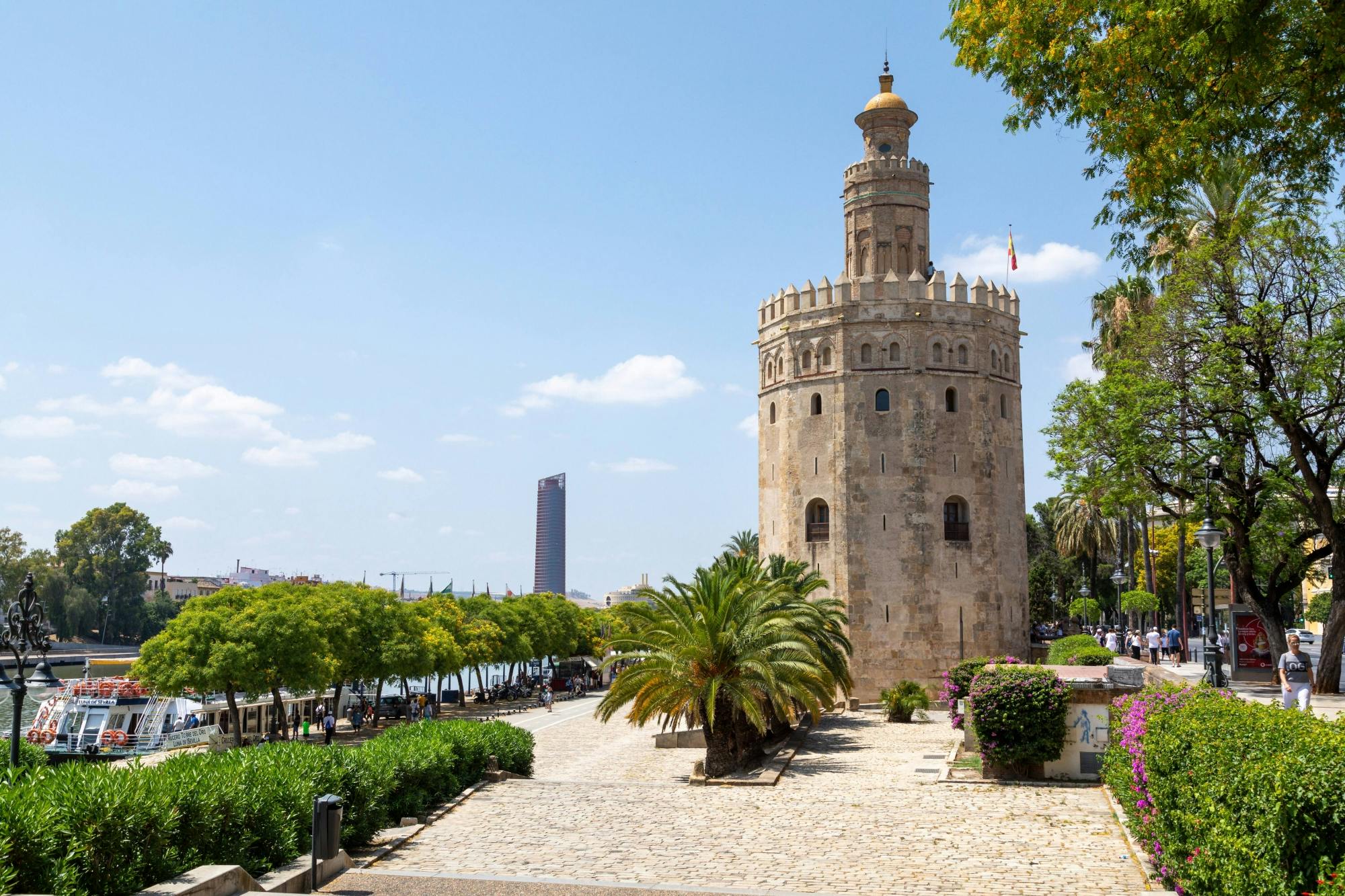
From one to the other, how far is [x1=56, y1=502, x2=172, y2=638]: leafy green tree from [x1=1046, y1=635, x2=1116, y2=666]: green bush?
99276 millimetres

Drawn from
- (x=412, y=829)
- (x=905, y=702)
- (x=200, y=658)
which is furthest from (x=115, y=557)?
(x=412, y=829)

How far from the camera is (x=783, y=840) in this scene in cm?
1167

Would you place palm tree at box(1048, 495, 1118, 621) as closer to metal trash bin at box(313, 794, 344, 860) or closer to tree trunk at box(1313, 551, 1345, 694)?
tree trunk at box(1313, 551, 1345, 694)

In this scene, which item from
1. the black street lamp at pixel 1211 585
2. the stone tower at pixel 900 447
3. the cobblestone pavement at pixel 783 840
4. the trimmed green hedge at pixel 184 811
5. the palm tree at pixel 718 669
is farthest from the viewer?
the stone tower at pixel 900 447

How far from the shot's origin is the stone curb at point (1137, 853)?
29.5 feet

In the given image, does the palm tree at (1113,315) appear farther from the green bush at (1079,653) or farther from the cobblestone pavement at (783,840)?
the cobblestone pavement at (783,840)

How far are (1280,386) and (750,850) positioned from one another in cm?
1321

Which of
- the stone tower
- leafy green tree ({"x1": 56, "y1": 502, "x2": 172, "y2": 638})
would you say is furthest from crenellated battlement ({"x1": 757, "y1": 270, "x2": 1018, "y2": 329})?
leafy green tree ({"x1": 56, "y1": 502, "x2": 172, "y2": 638})

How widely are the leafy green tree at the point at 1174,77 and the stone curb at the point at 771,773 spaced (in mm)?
11252

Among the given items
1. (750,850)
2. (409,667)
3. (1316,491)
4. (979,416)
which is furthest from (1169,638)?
(750,850)

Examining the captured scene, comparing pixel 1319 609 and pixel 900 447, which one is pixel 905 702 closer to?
pixel 900 447

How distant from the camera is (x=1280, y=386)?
18.4 m

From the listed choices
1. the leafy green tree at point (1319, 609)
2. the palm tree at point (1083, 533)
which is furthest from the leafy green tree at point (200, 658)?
the leafy green tree at point (1319, 609)

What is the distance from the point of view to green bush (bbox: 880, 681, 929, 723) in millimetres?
30703
